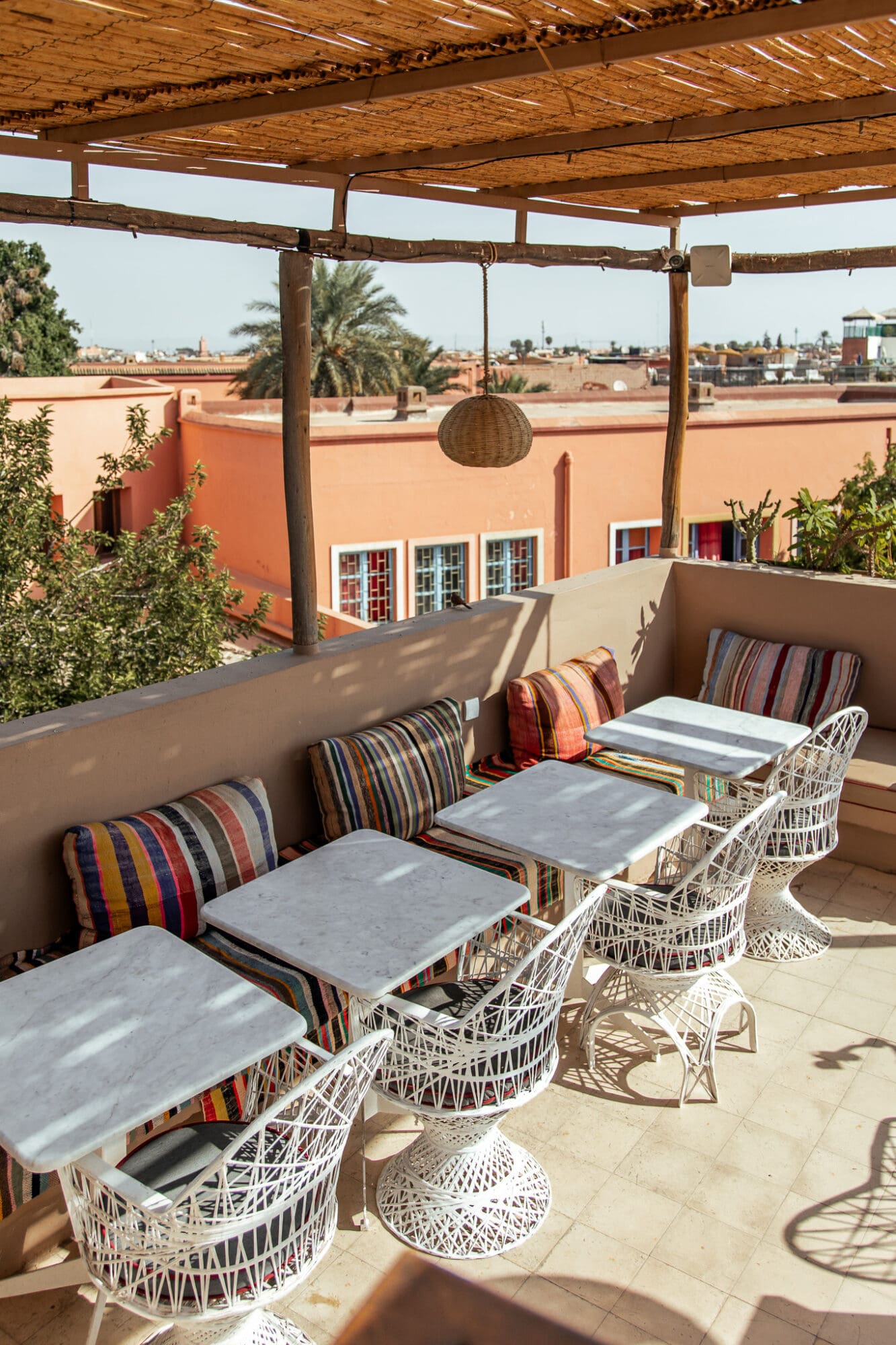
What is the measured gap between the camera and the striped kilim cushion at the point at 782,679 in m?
5.68

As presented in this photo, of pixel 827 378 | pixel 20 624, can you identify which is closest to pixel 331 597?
pixel 20 624

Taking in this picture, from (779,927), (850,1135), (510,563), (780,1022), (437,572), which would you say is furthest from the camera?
(510,563)

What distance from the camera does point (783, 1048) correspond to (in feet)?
13.0

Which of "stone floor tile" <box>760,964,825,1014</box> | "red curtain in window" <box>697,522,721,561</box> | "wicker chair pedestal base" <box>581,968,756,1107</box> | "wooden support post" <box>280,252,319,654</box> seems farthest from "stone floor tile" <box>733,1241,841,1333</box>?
"red curtain in window" <box>697,522,721,561</box>

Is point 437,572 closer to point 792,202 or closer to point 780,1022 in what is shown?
point 792,202

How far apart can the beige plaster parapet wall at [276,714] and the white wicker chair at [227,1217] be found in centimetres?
135

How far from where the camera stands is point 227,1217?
228cm

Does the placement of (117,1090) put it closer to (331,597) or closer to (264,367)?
(331,597)

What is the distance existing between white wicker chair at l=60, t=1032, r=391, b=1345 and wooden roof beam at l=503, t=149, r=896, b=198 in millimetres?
4478

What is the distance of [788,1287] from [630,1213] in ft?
1.49

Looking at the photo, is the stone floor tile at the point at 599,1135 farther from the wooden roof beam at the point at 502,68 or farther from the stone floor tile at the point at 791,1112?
the wooden roof beam at the point at 502,68

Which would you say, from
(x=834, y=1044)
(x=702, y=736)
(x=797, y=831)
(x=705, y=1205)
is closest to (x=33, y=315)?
(x=702, y=736)

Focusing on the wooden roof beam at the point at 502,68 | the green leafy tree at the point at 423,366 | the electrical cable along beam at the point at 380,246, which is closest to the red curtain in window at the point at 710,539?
the green leafy tree at the point at 423,366

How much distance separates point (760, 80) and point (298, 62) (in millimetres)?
1549
